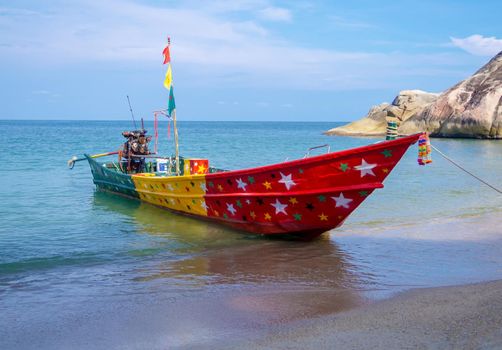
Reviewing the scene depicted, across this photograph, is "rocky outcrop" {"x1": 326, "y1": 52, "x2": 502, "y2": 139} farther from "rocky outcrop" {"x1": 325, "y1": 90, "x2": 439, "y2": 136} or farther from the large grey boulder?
"rocky outcrop" {"x1": 325, "y1": 90, "x2": 439, "y2": 136}

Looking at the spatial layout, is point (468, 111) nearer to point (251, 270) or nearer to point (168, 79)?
point (168, 79)

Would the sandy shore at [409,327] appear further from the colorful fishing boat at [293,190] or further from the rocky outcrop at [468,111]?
the rocky outcrop at [468,111]

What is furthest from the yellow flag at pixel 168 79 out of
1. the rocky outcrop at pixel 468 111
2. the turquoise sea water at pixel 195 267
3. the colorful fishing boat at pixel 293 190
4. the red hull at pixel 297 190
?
the rocky outcrop at pixel 468 111

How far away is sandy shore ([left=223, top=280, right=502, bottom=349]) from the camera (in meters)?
5.31

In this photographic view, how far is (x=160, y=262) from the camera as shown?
9.72 m

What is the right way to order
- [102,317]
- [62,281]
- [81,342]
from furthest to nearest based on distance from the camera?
[62,281], [102,317], [81,342]

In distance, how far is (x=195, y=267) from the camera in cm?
922

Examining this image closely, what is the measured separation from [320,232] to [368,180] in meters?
1.82

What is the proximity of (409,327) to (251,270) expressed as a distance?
3.55m

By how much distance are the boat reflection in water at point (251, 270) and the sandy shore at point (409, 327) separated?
1.51ft

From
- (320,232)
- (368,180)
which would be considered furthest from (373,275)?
(320,232)

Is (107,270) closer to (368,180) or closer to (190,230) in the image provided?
(190,230)

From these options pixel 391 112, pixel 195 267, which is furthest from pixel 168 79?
pixel 391 112

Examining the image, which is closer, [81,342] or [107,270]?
[81,342]
